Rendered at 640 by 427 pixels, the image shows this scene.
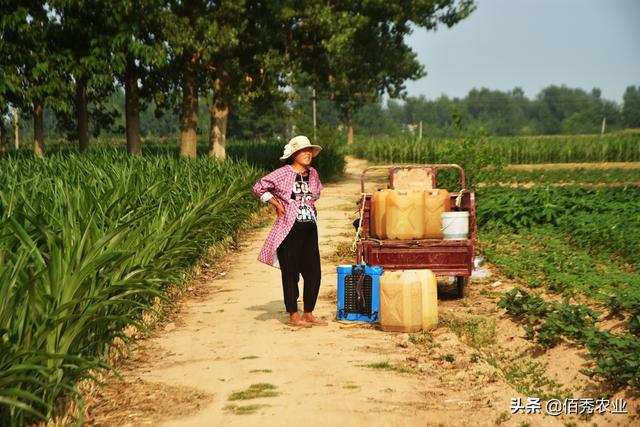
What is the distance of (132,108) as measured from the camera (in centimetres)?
2984

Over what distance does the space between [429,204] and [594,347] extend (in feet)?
13.6

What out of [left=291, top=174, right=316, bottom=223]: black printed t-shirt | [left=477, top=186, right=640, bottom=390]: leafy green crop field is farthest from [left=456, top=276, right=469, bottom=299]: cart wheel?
[left=291, top=174, right=316, bottom=223]: black printed t-shirt

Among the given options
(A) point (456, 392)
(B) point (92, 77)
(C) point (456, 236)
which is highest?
(B) point (92, 77)

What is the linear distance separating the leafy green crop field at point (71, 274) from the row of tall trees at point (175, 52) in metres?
12.3

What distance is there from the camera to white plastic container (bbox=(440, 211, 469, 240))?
11031 millimetres

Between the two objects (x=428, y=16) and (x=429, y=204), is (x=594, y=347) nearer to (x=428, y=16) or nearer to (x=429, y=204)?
(x=429, y=204)

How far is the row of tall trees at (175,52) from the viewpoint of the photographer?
2600 cm

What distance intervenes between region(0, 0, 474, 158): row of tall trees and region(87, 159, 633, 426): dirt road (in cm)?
1360

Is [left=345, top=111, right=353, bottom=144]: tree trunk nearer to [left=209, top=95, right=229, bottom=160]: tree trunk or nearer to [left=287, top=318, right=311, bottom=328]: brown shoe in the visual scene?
[left=209, top=95, right=229, bottom=160]: tree trunk

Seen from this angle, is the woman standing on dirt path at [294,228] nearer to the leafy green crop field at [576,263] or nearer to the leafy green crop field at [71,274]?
the leafy green crop field at [71,274]

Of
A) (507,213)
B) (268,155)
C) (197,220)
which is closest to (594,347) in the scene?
(197,220)

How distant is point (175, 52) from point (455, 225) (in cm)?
1765

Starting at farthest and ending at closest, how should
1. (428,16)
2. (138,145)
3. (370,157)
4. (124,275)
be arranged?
(370,157), (428,16), (138,145), (124,275)

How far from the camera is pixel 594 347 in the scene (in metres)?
7.09
